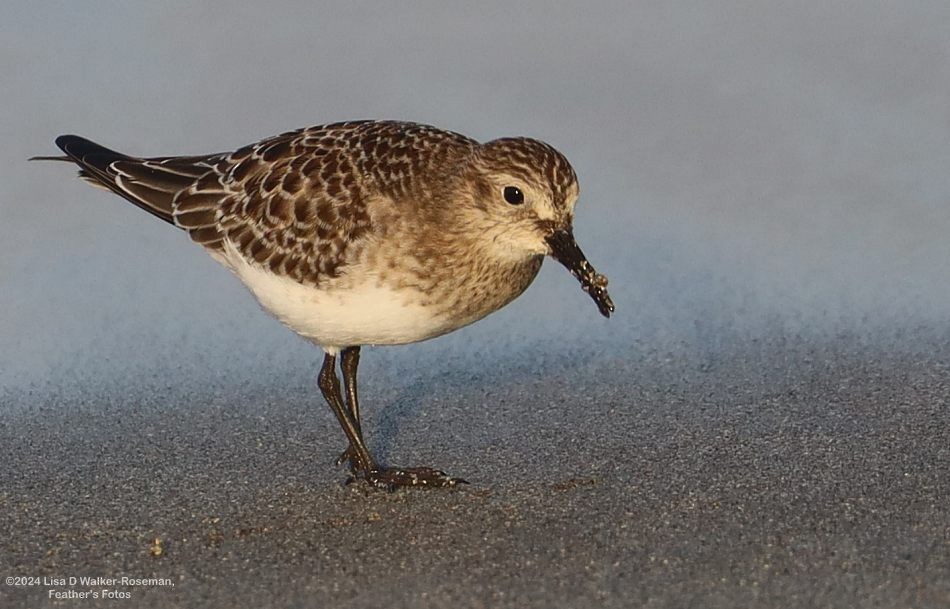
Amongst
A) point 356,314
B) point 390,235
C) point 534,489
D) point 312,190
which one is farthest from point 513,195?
point 534,489

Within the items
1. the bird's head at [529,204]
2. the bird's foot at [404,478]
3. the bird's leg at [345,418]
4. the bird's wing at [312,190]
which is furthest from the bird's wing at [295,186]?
the bird's foot at [404,478]

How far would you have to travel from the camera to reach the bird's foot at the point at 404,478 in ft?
17.8

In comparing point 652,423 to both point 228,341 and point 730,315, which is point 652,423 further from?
point 228,341

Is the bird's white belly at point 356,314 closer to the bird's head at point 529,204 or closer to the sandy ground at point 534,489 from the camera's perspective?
the bird's head at point 529,204

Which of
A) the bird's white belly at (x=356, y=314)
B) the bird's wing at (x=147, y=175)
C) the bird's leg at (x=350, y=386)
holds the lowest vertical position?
the bird's leg at (x=350, y=386)

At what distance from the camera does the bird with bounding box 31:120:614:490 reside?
5418 millimetres

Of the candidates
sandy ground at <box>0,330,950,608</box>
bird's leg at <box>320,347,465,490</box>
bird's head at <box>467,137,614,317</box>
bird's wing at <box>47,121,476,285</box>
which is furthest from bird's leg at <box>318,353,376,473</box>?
bird's head at <box>467,137,614,317</box>

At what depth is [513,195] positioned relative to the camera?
5418mm

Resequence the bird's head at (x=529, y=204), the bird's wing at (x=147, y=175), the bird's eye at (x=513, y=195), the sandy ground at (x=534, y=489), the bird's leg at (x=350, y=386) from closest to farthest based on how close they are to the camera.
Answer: the sandy ground at (x=534, y=489), the bird's head at (x=529, y=204), the bird's eye at (x=513, y=195), the bird's leg at (x=350, y=386), the bird's wing at (x=147, y=175)

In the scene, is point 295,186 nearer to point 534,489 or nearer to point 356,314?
point 356,314

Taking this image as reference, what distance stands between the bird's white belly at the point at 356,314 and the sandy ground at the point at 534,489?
569mm

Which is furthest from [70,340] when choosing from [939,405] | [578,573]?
[939,405]

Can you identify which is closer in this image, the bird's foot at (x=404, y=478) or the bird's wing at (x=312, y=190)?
the bird's foot at (x=404, y=478)

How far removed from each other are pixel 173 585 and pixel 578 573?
126cm
